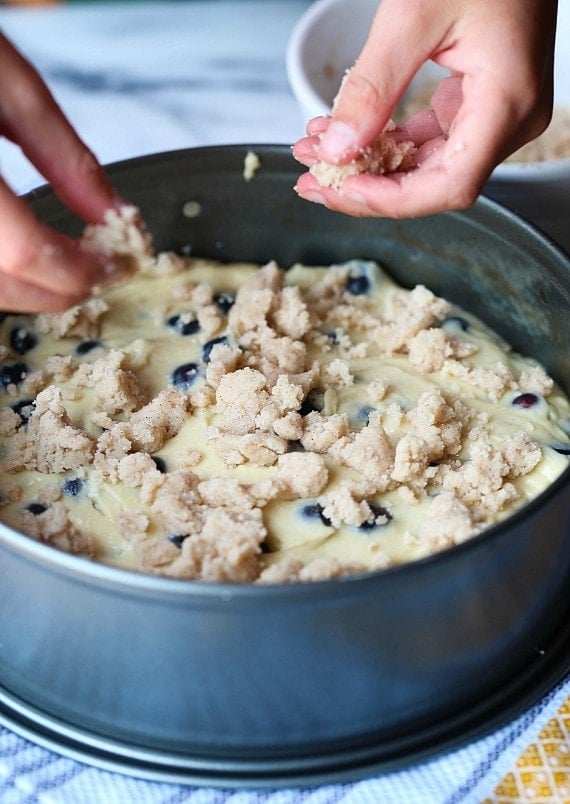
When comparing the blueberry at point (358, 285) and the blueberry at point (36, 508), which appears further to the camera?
the blueberry at point (358, 285)

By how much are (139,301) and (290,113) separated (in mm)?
830

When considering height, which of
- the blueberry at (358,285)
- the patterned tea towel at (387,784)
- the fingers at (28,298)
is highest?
the fingers at (28,298)

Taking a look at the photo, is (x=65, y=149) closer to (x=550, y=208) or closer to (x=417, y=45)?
(x=417, y=45)

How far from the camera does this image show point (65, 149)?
3.00 feet

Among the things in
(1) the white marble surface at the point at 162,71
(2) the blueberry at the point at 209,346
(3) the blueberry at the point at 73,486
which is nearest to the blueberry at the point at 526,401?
(2) the blueberry at the point at 209,346

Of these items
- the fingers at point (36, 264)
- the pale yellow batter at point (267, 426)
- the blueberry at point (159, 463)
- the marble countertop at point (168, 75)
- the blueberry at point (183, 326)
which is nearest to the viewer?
the fingers at point (36, 264)

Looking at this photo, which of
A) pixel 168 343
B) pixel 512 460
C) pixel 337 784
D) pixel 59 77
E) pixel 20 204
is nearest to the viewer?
pixel 20 204

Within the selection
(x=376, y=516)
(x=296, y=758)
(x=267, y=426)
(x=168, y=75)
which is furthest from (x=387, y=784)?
(x=168, y=75)

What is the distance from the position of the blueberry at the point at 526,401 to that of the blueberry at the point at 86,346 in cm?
56

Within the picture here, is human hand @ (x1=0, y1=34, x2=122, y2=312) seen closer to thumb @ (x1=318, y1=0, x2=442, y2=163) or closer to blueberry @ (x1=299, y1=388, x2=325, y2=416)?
thumb @ (x1=318, y1=0, x2=442, y2=163)

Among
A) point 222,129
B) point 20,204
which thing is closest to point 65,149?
point 20,204

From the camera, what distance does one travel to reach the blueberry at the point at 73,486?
1.15 metres

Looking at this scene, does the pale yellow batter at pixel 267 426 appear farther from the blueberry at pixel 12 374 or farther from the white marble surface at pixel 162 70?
the white marble surface at pixel 162 70

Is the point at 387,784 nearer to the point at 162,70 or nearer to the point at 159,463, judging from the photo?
the point at 159,463
